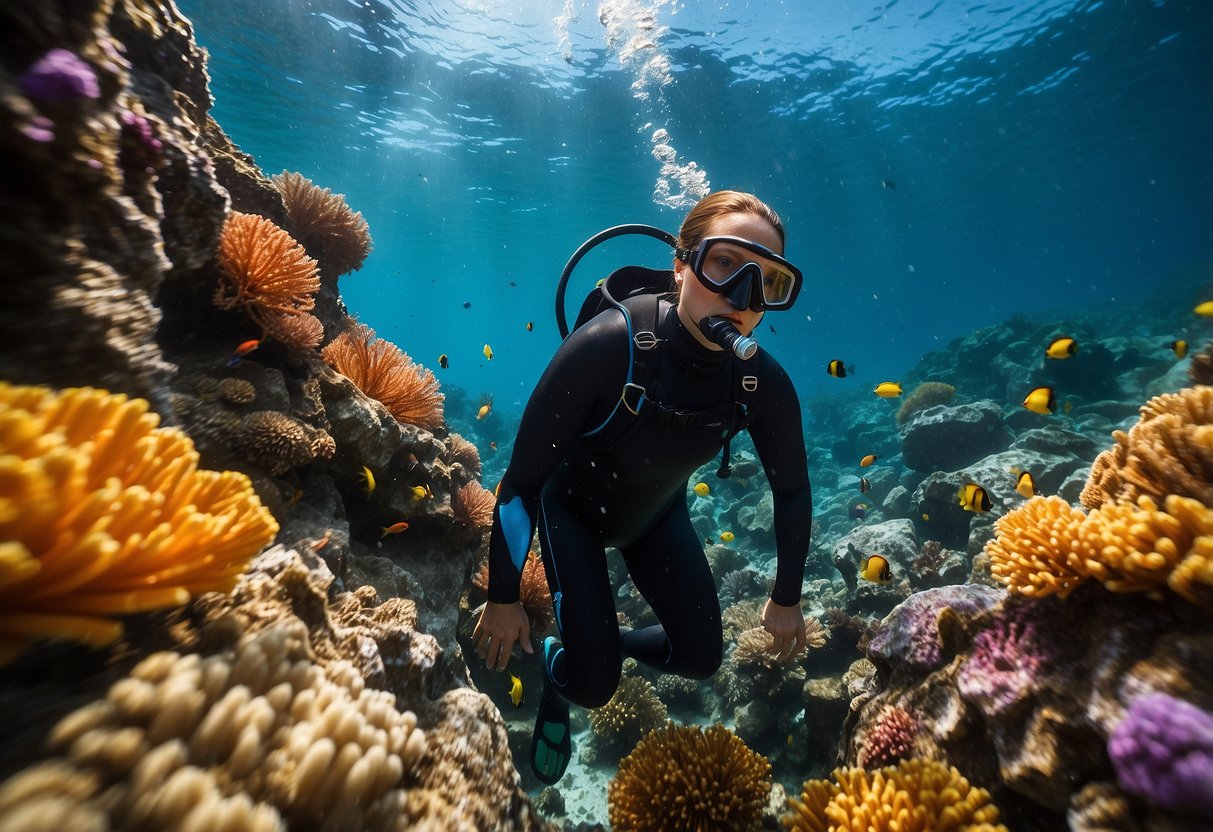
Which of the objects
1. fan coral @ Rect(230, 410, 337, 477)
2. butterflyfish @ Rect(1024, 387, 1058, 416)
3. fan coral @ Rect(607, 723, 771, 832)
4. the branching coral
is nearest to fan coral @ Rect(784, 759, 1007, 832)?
fan coral @ Rect(607, 723, 771, 832)

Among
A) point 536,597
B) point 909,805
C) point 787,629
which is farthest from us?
point 536,597

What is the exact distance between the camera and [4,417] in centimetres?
99

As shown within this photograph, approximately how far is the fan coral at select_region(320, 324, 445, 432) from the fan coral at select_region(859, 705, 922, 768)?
4.19m

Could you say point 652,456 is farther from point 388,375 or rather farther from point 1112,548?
point 388,375

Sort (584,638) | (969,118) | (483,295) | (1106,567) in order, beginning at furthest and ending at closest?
(483,295), (969,118), (584,638), (1106,567)

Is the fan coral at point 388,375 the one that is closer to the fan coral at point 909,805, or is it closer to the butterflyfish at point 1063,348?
the fan coral at point 909,805

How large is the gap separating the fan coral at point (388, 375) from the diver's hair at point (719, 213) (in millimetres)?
2802

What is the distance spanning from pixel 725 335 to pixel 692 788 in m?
2.58

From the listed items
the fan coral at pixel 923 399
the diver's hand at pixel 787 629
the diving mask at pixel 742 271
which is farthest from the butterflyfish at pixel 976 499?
the fan coral at pixel 923 399

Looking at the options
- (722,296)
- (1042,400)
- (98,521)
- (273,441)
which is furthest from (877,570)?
(98,521)

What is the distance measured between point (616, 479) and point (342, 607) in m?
1.85

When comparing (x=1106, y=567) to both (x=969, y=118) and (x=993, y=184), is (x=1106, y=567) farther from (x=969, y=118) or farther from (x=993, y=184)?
(x=993, y=184)

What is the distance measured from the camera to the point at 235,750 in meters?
1.07

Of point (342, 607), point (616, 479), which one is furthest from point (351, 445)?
point (616, 479)
